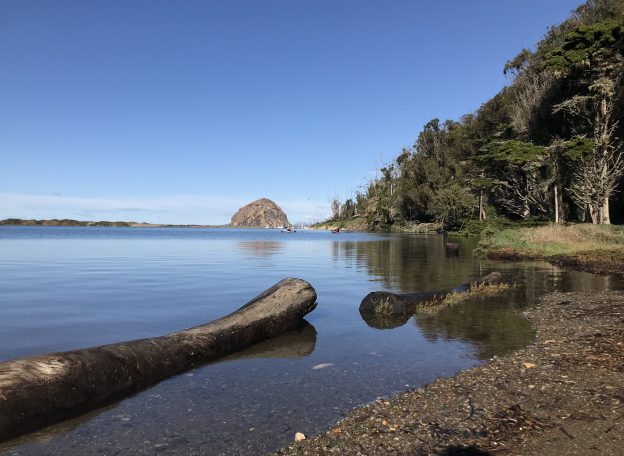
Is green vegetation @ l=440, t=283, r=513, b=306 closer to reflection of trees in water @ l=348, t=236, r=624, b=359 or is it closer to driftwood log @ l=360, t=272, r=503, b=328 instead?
reflection of trees in water @ l=348, t=236, r=624, b=359

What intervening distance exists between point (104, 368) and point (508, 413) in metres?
6.21

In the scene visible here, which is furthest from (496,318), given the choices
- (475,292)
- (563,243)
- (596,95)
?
(596,95)

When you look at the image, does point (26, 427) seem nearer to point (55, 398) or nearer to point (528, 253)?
point (55, 398)

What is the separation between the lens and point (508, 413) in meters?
6.14

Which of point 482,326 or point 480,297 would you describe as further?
point 480,297

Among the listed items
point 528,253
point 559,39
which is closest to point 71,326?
point 528,253

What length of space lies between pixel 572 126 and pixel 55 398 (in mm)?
55203

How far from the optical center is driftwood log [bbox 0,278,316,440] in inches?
236

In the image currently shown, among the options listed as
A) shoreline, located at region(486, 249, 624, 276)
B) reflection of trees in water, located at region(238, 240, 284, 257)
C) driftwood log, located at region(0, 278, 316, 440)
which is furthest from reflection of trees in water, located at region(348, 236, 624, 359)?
reflection of trees in water, located at region(238, 240, 284, 257)

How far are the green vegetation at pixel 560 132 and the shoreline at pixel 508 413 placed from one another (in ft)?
126

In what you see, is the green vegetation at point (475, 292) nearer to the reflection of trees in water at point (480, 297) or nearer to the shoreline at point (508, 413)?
the reflection of trees in water at point (480, 297)

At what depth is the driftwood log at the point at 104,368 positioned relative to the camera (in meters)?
6.00

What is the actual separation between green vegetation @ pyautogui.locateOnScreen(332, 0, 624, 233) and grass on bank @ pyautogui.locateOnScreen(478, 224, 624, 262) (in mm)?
8677

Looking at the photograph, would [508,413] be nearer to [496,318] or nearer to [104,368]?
[104,368]
